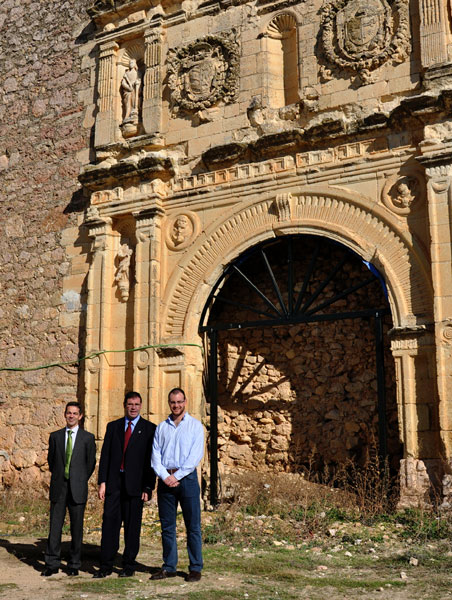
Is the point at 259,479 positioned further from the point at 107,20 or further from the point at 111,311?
the point at 107,20

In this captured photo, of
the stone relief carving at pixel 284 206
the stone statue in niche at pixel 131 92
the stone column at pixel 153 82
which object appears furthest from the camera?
the stone statue in niche at pixel 131 92

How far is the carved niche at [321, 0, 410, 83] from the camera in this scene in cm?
830

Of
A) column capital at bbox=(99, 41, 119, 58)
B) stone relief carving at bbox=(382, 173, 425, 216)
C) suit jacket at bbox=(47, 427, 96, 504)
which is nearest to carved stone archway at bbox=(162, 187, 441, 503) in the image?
stone relief carving at bbox=(382, 173, 425, 216)

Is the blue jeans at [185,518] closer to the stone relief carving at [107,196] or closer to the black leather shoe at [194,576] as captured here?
the black leather shoe at [194,576]

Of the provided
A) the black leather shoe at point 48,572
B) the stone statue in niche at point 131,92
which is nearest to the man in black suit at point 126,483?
the black leather shoe at point 48,572

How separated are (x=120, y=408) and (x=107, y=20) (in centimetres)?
579

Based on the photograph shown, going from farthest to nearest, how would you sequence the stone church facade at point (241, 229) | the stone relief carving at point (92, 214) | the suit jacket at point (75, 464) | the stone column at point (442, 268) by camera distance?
1. the stone relief carving at point (92, 214)
2. the stone church facade at point (241, 229)
3. the stone column at point (442, 268)
4. the suit jacket at point (75, 464)

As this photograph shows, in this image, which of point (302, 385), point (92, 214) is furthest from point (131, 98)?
point (302, 385)

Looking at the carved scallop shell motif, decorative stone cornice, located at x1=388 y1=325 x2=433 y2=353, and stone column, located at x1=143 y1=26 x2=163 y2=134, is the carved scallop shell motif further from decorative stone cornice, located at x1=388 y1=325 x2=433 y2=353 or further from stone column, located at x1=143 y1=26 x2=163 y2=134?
decorative stone cornice, located at x1=388 y1=325 x2=433 y2=353

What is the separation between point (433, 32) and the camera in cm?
799

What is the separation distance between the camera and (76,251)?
1027 cm

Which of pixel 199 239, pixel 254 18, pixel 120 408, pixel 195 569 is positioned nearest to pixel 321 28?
pixel 254 18

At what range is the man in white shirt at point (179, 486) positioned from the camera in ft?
17.1

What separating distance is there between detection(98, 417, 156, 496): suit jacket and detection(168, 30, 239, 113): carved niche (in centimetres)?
526
